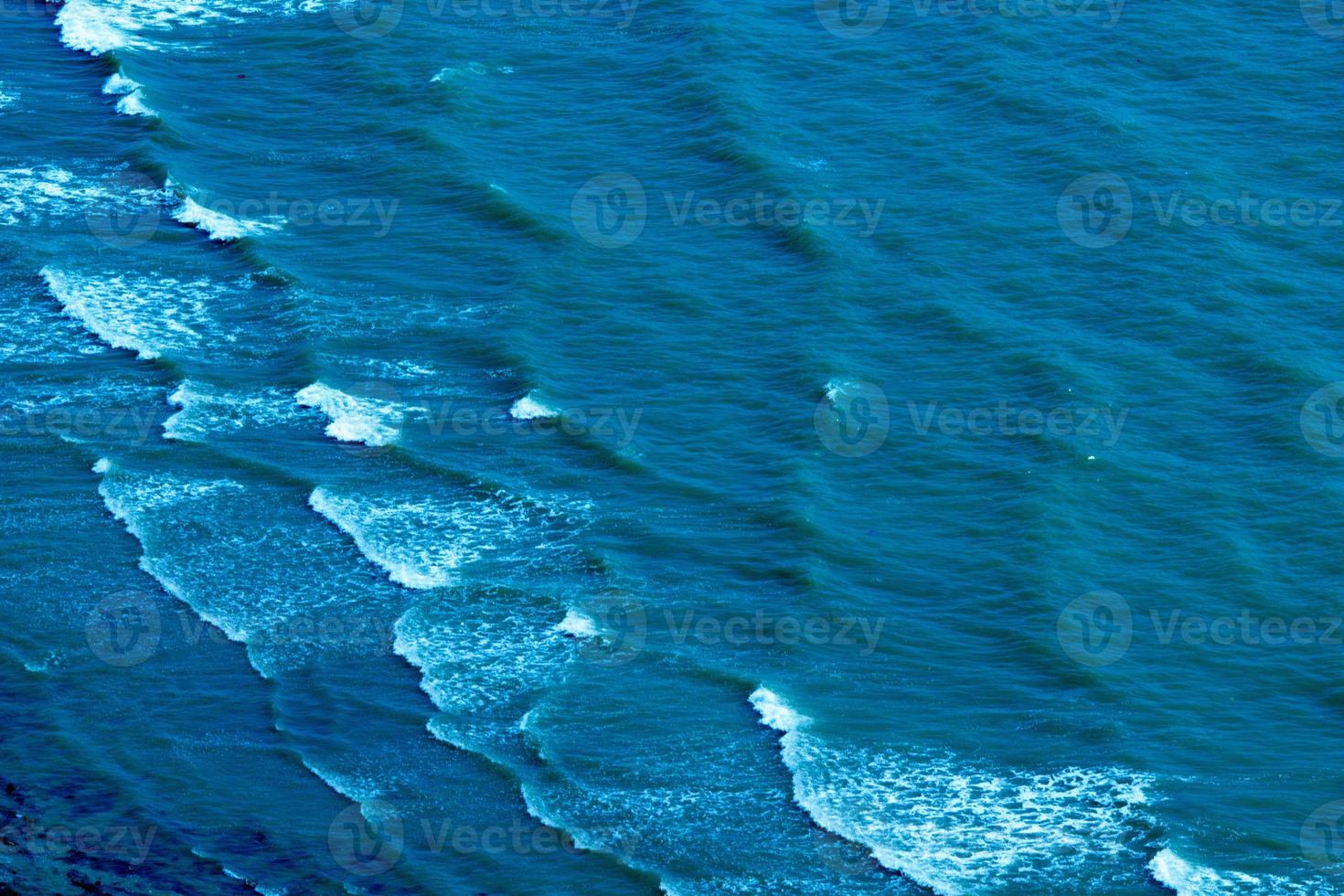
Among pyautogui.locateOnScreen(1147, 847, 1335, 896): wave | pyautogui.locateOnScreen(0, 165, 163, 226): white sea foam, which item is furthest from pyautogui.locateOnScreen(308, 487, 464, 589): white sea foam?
pyautogui.locateOnScreen(1147, 847, 1335, 896): wave

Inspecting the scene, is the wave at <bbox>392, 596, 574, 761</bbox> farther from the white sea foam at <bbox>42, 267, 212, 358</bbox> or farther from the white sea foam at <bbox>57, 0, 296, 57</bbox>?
the white sea foam at <bbox>57, 0, 296, 57</bbox>

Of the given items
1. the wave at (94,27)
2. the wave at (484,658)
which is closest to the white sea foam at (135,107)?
the wave at (94,27)

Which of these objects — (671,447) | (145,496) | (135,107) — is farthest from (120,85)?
(671,447)

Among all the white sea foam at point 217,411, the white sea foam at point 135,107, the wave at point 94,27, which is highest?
the wave at point 94,27

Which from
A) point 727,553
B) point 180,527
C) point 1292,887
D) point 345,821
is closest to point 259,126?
point 180,527

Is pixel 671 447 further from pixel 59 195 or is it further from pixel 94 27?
pixel 94 27

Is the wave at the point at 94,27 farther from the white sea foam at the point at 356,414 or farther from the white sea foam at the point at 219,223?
the white sea foam at the point at 356,414
